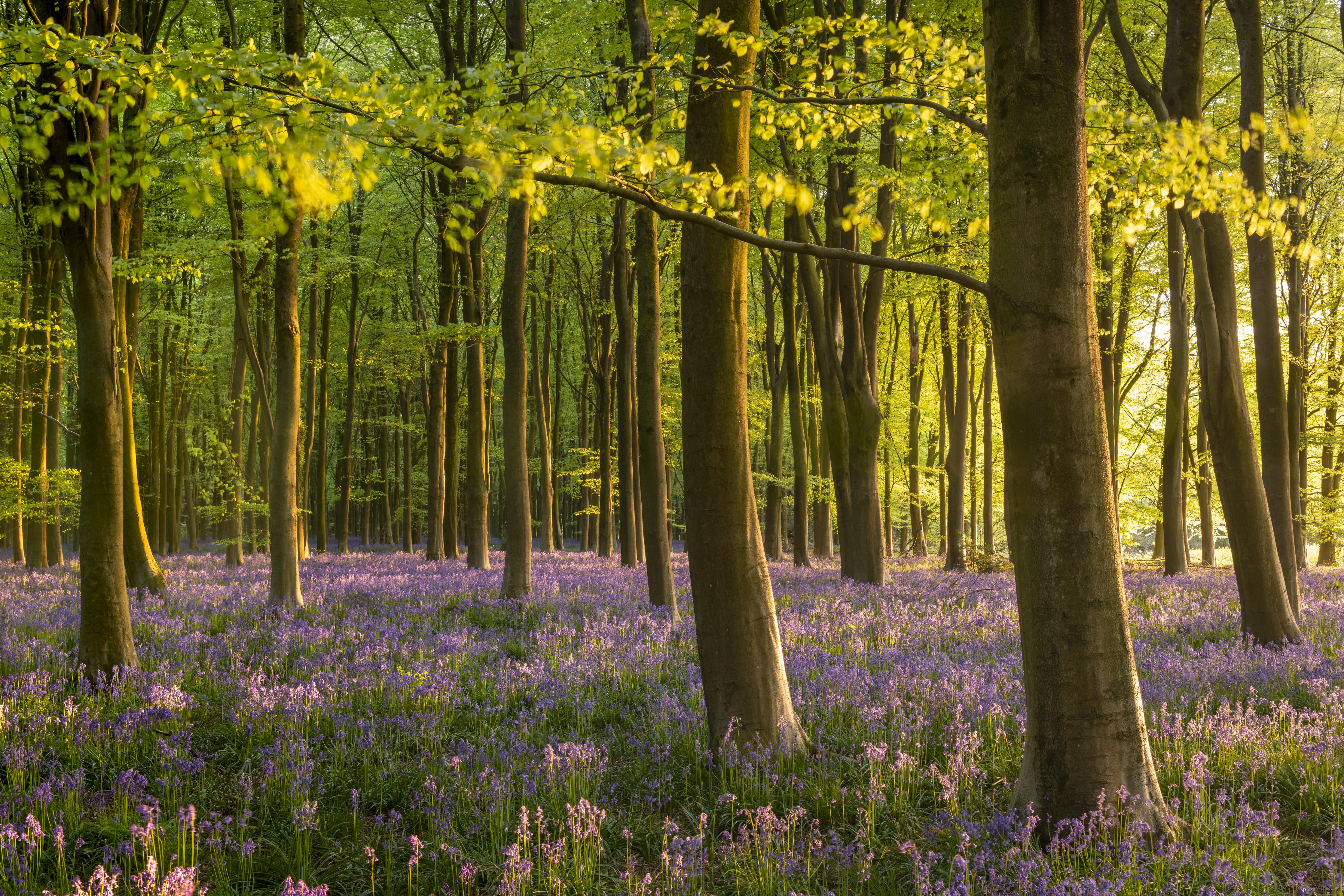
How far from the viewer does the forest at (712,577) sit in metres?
3.60

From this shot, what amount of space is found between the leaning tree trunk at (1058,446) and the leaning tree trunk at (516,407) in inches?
361

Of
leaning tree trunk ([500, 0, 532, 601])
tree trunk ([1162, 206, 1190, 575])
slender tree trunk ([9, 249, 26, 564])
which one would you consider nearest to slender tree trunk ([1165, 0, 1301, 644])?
tree trunk ([1162, 206, 1190, 575])

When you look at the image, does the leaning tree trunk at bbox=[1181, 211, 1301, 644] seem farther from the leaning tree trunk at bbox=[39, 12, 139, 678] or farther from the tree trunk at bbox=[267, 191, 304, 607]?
the tree trunk at bbox=[267, 191, 304, 607]

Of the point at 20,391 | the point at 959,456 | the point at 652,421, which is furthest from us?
the point at 959,456

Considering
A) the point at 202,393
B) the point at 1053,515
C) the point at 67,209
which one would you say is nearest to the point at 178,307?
the point at 202,393

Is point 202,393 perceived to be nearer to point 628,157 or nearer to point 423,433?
point 423,433

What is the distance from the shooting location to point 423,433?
126 ft

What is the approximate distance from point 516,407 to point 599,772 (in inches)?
338

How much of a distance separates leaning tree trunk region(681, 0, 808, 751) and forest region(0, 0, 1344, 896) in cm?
3

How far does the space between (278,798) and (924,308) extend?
2820cm

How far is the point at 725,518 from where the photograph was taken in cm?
494

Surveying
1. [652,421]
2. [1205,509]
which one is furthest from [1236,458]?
[1205,509]

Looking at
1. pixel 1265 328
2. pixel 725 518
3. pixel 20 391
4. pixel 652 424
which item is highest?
pixel 20 391

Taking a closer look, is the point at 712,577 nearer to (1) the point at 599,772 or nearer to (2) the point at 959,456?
(1) the point at 599,772
